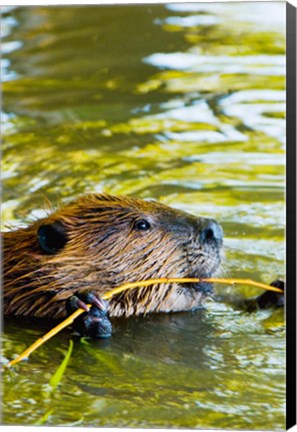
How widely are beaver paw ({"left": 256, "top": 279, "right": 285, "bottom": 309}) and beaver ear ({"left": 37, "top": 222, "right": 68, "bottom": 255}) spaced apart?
33.3 inches

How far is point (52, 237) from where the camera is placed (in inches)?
203

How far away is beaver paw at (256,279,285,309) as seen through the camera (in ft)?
17.1

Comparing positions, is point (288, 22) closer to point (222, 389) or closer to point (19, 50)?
point (222, 389)

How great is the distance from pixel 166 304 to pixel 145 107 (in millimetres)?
1434

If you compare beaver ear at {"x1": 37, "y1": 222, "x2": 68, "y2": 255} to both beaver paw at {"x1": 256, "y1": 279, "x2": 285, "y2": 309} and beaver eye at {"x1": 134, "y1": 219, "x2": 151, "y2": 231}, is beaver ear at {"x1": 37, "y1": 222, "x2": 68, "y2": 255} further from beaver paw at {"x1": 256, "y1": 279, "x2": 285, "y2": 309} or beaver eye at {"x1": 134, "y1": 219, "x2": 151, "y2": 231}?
beaver paw at {"x1": 256, "y1": 279, "x2": 285, "y2": 309}

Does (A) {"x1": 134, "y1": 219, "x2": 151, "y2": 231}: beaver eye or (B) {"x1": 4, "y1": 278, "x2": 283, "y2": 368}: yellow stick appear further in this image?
(A) {"x1": 134, "y1": 219, "x2": 151, "y2": 231}: beaver eye

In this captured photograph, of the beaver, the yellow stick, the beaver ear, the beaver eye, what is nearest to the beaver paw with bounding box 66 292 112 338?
the yellow stick

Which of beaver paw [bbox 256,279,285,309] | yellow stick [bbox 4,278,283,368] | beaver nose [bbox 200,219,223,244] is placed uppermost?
beaver nose [bbox 200,219,223,244]

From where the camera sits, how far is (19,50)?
19.9 ft

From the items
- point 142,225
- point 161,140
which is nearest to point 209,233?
point 142,225

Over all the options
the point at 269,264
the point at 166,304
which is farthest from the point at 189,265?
the point at 269,264

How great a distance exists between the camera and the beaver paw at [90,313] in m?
4.74

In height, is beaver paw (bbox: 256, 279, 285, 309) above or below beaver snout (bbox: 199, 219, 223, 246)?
below

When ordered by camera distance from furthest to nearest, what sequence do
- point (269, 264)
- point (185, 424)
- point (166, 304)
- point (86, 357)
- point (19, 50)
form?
point (19, 50) → point (269, 264) → point (166, 304) → point (86, 357) → point (185, 424)
